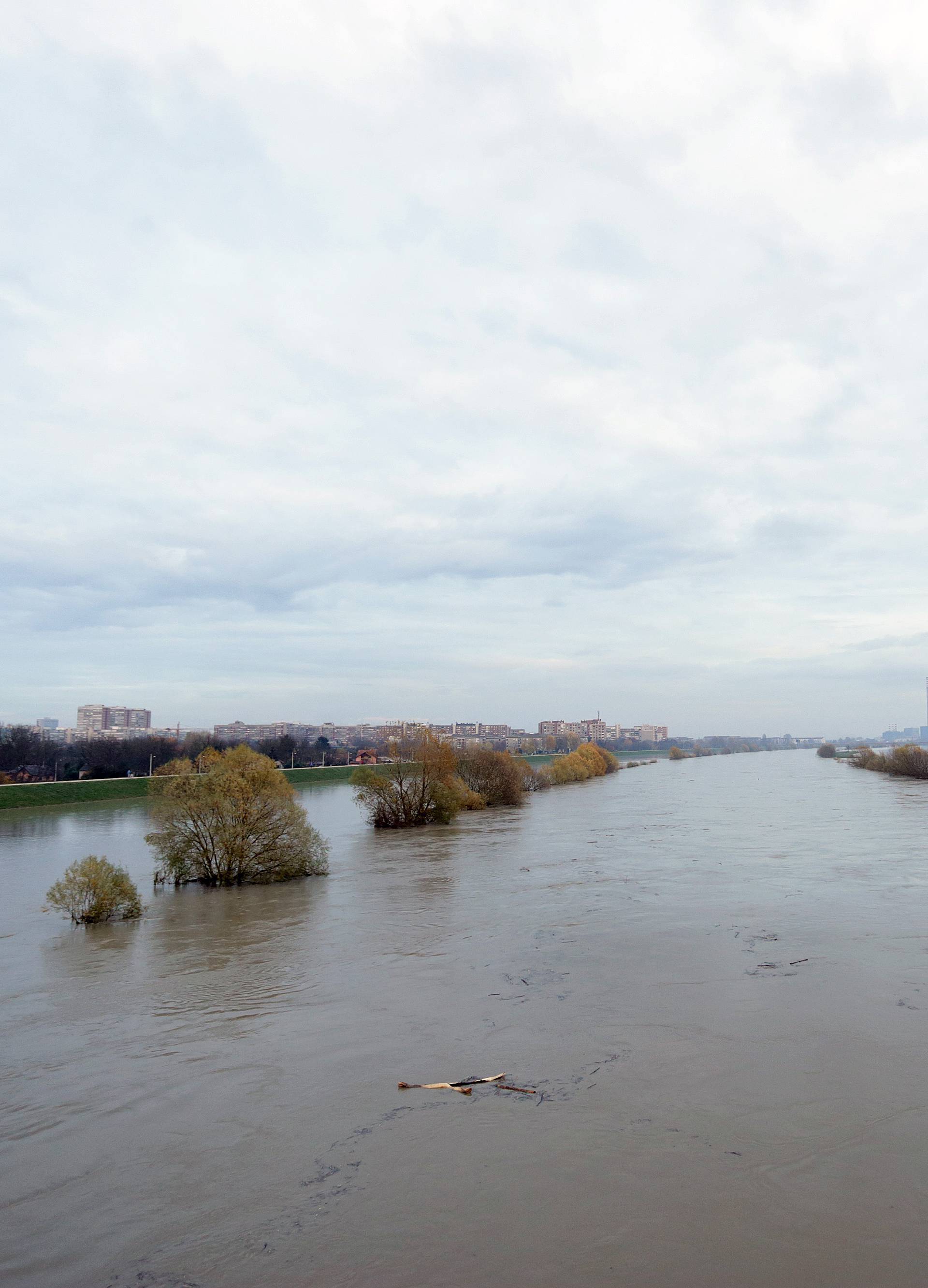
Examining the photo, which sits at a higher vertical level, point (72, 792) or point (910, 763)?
point (72, 792)

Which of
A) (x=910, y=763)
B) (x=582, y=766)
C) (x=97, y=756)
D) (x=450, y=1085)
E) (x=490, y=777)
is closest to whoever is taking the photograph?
(x=450, y=1085)

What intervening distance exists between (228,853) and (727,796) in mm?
39021

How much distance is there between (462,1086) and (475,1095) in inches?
10.1

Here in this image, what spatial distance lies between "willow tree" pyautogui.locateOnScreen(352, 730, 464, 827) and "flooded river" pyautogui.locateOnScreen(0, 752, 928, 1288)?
17577mm

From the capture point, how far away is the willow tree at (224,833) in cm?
2195

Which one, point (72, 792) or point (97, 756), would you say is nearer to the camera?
point (72, 792)

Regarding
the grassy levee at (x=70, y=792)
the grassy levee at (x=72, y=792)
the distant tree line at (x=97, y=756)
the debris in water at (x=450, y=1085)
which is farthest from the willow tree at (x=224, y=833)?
the distant tree line at (x=97, y=756)

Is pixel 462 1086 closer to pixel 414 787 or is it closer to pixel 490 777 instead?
pixel 414 787

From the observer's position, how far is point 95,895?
17.1 meters

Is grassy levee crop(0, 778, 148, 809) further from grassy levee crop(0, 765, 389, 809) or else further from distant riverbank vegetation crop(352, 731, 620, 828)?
distant riverbank vegetation crop(352, 731, 620, 828)

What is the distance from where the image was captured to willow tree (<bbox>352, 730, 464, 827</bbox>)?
36.0 metres

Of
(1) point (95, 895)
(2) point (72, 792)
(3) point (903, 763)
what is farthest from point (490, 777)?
(3) point (903, 763)

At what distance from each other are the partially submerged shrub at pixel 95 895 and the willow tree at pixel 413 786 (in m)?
18.2

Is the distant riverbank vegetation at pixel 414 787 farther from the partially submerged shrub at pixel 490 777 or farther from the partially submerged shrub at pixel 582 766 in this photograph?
the partially submerged shrub at pixel 582 766
